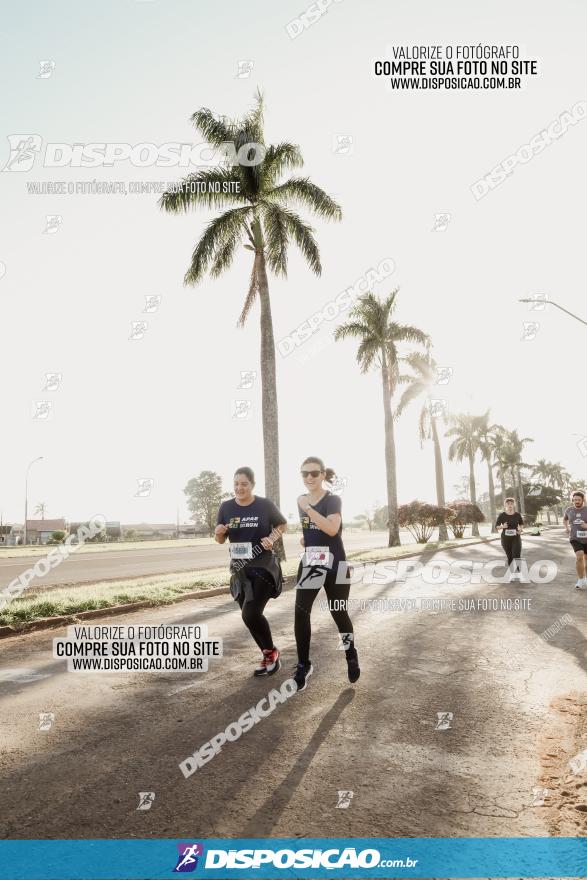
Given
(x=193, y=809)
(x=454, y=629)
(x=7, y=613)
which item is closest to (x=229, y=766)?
(x=193, y=809)

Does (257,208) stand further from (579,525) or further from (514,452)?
(514,452)

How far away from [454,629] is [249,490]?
4066 millimetres

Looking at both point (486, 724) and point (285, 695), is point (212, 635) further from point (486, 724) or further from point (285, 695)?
point (486, 724)

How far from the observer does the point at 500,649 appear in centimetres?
654

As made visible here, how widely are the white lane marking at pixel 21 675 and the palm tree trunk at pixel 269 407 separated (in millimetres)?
11253

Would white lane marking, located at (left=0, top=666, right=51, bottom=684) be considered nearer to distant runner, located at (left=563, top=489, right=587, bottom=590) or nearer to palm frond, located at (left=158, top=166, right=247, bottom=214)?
distant runner, located at (left=563, top=489, right=587, bottom=590)

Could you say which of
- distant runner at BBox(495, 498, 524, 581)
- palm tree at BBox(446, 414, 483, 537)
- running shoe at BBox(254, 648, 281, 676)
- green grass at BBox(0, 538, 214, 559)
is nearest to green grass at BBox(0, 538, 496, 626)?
running shoe at BBox(254, 648, 281, 676)

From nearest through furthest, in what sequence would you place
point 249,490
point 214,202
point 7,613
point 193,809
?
1. point 193,809
2. point 249,490
3. point 7,613
4. point 214,202

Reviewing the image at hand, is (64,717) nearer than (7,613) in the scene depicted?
Yes

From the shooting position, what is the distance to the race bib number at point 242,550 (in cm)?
534

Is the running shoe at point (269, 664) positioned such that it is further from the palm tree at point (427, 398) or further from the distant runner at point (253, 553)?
the palm tree at point (427, 398)

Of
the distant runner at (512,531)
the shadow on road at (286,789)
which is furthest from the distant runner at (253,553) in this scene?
the distant runner at (512,531)

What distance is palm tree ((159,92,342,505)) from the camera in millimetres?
17734

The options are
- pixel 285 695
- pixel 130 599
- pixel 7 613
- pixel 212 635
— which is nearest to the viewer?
pixel 285 695
